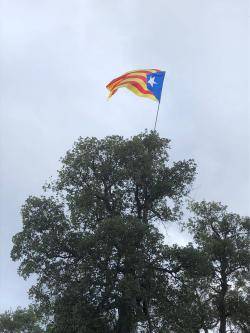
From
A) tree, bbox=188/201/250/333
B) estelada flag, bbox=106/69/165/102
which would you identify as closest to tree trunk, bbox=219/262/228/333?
tree, bbox=188/201/250/333

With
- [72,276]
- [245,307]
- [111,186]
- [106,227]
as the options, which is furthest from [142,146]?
[245,307]

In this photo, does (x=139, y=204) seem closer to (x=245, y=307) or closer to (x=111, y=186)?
(x=111, y=186)

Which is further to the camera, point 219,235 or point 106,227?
point 219,235

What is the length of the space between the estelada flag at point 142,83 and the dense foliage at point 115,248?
2983mm

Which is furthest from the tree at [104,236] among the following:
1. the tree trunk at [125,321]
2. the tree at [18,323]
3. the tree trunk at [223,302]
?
the tree at [18,323]

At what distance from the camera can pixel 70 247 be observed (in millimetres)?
30766

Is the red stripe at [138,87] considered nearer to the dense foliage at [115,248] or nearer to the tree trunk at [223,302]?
the dense foliage at [115,248]

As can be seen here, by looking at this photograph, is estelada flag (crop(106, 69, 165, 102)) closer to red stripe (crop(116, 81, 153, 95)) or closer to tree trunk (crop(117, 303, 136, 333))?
red stripe (crop(116, 81, 153, 95))

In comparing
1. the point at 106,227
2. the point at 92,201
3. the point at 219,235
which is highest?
the point at 219,235

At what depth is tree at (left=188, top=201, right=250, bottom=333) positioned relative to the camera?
38.0 meters

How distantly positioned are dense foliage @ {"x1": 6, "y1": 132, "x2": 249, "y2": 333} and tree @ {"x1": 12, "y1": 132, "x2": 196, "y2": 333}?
0.19 feet

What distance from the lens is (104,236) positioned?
28828 mm

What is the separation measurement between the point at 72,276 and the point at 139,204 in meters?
6.79

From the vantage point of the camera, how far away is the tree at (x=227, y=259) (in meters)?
38.0
